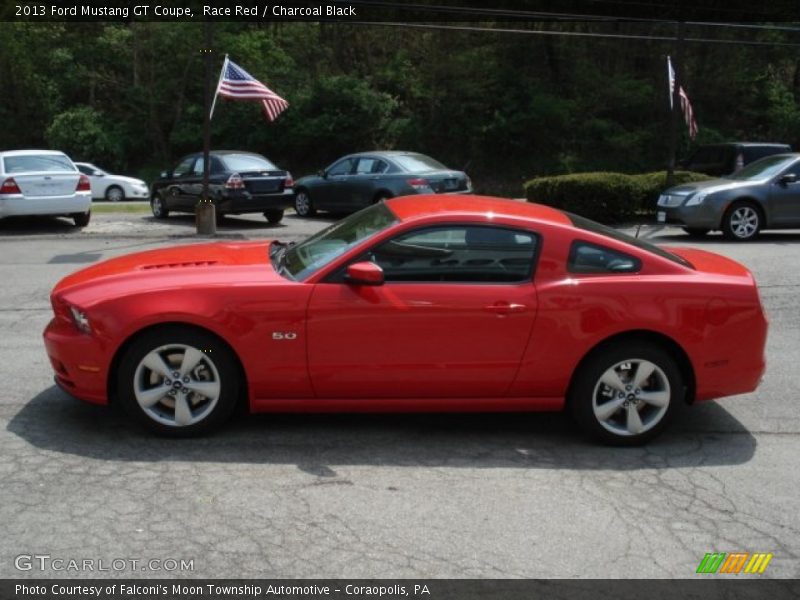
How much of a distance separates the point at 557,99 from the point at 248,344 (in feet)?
109

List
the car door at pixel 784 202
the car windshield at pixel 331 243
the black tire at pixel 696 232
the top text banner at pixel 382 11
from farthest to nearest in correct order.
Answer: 1. the top text banner at pixel 382 11
2. the black tire at pixel 696 232
3. the car door at pixel 784 202
4. the car windshield at pixel 331 243

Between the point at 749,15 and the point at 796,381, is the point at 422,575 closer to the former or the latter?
the point at 796,381

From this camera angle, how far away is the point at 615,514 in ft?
14.6

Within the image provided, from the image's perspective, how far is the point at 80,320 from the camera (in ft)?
17.2

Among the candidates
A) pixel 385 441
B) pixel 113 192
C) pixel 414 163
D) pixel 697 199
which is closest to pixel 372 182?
pixel 414 163

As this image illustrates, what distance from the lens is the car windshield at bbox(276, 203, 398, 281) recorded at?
5.43 metres

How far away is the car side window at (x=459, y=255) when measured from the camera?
210 inches

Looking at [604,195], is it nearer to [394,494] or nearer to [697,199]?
[697,199]

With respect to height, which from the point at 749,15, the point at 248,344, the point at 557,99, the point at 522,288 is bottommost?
the point at 248,344

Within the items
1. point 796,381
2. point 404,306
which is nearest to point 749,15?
point 796,381

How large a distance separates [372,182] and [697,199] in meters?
6.79
